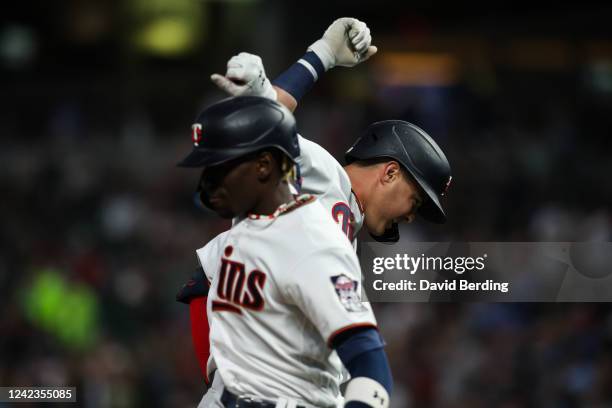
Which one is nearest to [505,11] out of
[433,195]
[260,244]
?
[433,195]

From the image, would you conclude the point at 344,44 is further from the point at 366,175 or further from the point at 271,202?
the point at 271,202

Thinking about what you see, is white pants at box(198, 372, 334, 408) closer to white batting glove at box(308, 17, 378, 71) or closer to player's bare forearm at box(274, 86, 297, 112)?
player's bare forearm at box(274, 86, 297, 112)

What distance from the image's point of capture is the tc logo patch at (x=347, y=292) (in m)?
2.52

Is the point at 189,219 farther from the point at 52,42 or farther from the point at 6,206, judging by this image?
the point at 52,42

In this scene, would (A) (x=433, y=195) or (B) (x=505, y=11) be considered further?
(B) (x=505, y=11)

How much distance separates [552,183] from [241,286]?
21.6 feet

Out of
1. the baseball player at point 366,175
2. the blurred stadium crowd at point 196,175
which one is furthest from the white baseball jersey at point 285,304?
the blurred stadium crowd at point 196,175

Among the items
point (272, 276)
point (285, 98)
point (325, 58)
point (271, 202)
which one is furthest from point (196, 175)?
point (272, 276)

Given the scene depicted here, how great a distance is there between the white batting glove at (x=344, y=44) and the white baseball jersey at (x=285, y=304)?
1.02 metres

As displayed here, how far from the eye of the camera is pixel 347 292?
254cm

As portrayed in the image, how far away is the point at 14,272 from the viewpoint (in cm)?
1073

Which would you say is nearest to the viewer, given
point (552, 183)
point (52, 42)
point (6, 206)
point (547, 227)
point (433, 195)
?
point (433, 195)

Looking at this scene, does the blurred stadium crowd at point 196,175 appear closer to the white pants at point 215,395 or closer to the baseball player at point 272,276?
the white pants at point 215,395

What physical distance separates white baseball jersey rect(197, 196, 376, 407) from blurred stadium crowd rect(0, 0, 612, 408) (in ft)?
13.4
